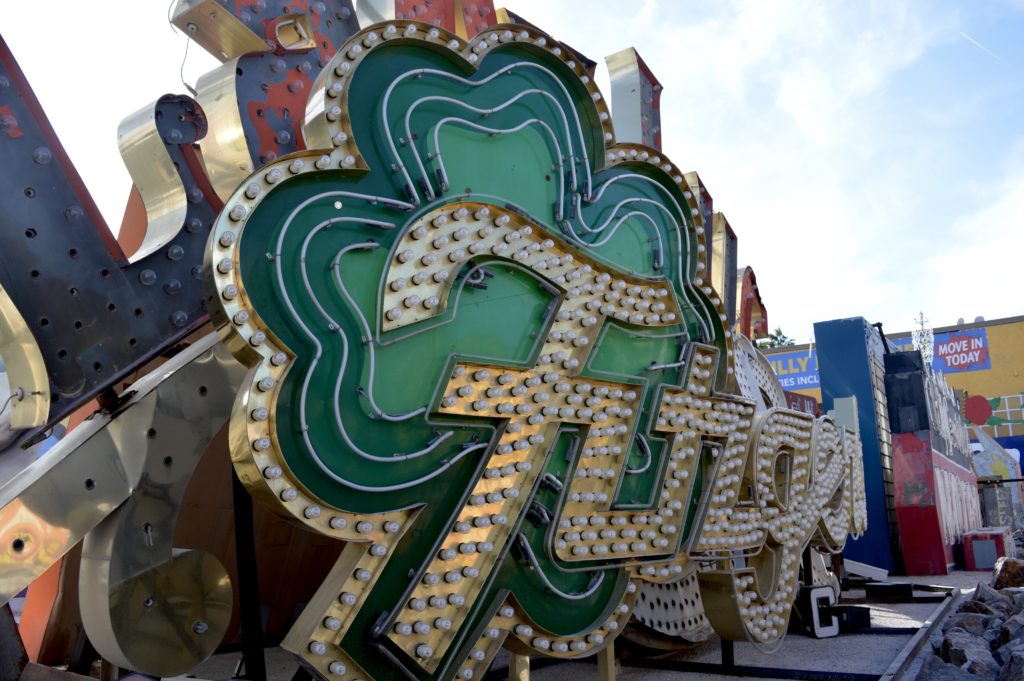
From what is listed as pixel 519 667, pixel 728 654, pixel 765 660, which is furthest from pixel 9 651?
pixel 765 660

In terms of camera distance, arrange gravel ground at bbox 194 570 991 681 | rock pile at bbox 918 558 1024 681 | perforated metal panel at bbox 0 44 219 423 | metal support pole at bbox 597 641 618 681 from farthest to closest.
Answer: gravel ground at bbox 194 570 991 681, rock pile at bbox 918 558 1024 681, metal support pole at bbox 597 641 618 681, perforated metal panel at bbox 0 44 219 423

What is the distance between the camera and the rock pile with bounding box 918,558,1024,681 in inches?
225

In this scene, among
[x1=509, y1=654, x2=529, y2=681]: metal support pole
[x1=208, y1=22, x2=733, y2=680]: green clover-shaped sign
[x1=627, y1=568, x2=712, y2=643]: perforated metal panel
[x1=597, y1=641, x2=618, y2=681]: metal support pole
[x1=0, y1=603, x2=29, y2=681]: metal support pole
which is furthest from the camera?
[x1=627, y1=568, x2=712, y2=643]: perforated metal panel

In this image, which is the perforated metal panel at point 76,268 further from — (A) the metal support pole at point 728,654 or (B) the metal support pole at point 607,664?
(A) the metal support pole at point 728,654

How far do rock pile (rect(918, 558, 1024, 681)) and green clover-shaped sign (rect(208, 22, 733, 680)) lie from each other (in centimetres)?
219

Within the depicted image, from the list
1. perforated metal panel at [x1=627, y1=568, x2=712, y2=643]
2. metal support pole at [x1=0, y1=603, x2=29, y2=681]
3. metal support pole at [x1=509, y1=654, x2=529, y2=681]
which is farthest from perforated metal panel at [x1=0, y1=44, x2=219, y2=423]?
perforated metal panel at [x1=627, y1=568, x2=712, y2=643]

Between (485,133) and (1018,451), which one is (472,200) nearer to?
(485,133)

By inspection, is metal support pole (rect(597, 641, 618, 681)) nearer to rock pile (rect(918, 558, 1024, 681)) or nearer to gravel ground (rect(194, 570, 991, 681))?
gravel ground (rect(194, 570, 991, 681))

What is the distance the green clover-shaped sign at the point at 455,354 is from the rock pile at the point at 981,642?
2190 millimetres

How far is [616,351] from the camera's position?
4773 mm

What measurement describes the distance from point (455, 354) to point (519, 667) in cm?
158

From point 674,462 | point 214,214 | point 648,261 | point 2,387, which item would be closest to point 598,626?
point 674,462

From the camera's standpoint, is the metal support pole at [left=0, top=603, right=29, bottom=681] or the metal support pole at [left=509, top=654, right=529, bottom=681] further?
the metal support pole at [left=509, top=654, right=529, bottom=681]

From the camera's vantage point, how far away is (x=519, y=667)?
4180 mm
